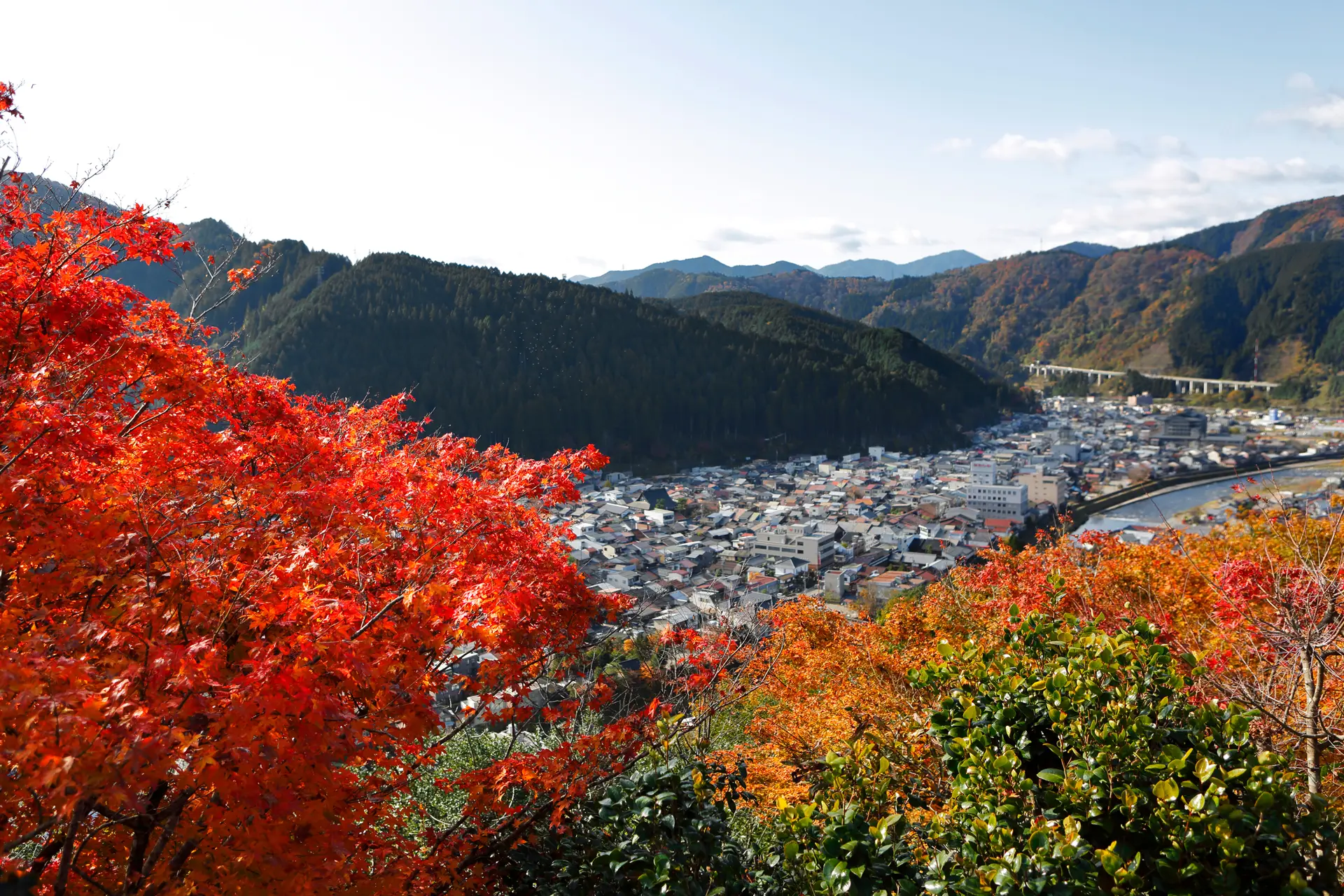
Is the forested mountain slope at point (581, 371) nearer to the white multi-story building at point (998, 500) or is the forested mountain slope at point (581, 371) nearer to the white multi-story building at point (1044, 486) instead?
the white multi-story building at point (1044, 486)

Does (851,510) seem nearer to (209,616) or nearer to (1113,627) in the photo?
(1113,627)

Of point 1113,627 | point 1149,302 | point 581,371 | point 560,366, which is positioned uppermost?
point 1149,302

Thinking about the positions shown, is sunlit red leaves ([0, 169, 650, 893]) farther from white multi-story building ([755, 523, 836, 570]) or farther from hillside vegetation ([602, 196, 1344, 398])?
hillside vegetation ([602, 196, 1344, 398])

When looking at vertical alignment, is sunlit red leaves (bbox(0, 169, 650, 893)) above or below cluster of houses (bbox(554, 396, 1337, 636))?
above

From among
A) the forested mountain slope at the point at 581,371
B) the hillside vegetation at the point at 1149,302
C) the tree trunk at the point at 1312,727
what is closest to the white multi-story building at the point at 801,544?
the forested mountain slope at the point at 581,371

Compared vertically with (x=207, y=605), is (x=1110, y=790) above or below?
below

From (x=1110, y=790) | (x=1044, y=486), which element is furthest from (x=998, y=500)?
(x=1110, y=790)

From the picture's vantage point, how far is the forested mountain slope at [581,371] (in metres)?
44.2

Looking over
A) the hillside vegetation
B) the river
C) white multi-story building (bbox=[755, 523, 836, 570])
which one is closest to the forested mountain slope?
the river

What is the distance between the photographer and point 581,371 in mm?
51656

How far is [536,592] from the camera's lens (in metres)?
4.73

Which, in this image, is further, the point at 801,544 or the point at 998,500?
the point at 998,500

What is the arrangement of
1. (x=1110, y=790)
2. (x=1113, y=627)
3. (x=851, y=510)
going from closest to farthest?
(x=1110, y=790)
(x=1113, y=627)
(x=851, y=510)

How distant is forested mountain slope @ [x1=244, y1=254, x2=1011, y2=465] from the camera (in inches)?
1741
